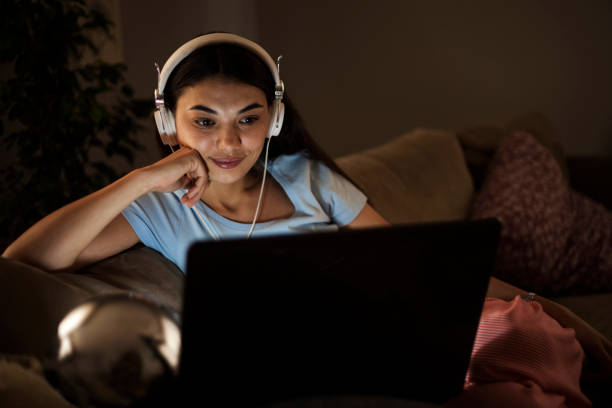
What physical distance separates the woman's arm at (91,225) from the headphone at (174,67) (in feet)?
0.23

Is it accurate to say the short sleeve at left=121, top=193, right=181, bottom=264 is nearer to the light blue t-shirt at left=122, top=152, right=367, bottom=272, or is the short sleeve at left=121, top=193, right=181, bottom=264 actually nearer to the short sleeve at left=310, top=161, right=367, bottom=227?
the light blue t-shirt at left=122, top=152, right=367, bottom=272

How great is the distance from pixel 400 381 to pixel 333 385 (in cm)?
9

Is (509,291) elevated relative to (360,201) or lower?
lower

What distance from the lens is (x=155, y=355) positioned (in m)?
0.53

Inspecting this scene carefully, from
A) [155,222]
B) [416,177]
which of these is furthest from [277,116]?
[416,177]

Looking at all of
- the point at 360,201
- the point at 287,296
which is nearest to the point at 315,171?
the point at 360,201

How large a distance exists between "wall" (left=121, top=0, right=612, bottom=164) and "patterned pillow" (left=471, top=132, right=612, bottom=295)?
4.53ft

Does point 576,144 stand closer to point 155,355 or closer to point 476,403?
point 476,403

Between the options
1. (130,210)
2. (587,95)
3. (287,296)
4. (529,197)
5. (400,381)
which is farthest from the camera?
(587,95)

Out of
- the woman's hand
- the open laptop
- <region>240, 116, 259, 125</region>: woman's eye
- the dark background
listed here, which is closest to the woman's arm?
the woman's hand

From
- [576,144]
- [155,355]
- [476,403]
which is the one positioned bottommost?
[576,144]

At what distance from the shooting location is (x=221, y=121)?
1.00 m

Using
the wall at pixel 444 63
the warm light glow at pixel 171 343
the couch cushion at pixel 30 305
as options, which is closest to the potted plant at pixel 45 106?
the couch cushion at pixel 30 305

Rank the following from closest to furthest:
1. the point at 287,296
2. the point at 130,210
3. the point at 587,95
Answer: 1. the point at 287,296
2. the point at 130,210
3. the point at 587,95
